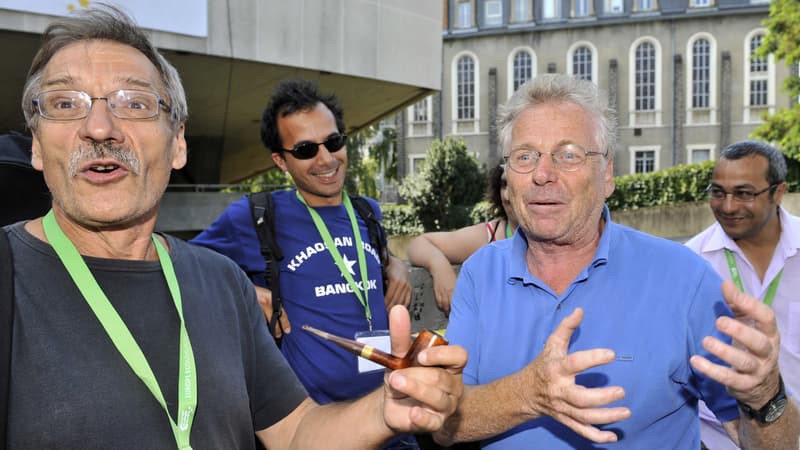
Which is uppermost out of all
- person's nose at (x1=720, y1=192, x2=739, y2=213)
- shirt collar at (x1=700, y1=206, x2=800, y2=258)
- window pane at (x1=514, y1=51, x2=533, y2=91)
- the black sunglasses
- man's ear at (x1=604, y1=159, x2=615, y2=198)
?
window pane at (x1=514, y1=51, x2=533, y2=91)

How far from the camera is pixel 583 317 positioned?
2160mm

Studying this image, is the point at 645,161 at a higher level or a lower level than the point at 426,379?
higher

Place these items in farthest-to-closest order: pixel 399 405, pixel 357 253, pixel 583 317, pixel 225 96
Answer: pixel 225 96, pixel 357 253, pixel 583 317, pixel 399 405

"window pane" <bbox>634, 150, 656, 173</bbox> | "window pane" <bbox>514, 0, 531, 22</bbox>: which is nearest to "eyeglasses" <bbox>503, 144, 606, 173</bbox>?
"window pane" <bbox>634, 150, 656, 173</bbox>

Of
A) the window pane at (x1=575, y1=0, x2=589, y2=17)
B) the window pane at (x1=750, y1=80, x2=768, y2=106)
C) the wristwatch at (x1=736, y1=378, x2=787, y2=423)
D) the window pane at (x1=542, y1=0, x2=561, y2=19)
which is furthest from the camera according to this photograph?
the window pane at (x1=542, y1=0, x2=561, y2=19)

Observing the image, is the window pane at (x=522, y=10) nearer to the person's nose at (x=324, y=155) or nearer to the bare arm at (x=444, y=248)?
the bare arm at (x=444, y=248)

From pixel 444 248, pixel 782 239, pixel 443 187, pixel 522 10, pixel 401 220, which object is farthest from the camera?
pixel 522 10

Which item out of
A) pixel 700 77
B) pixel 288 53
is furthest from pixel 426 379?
pixel 700 77

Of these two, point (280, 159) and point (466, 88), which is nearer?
point (280, 159)

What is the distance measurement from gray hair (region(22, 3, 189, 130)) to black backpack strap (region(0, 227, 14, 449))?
473 mm

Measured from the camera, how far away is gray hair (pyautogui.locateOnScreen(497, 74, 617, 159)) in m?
2.41

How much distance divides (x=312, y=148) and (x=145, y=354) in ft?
6.49

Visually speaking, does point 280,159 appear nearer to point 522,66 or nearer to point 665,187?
point 665,187

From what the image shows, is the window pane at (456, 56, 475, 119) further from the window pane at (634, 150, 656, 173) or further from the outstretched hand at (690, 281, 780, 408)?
the outstretched hand at (690, 281, 780, 408)
